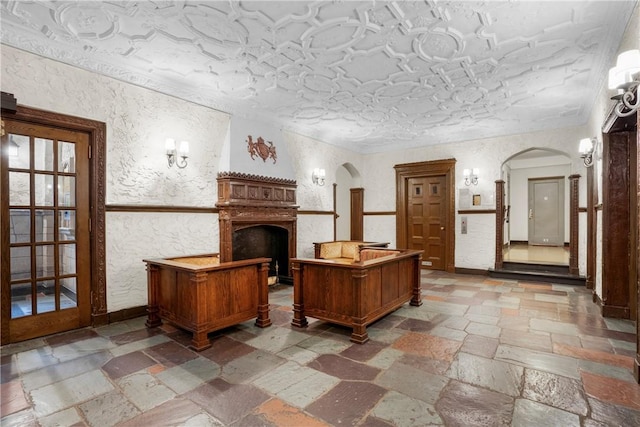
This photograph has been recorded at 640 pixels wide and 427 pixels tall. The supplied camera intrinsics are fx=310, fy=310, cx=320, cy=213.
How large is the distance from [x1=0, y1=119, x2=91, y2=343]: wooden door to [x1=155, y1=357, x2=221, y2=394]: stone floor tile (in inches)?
70.5

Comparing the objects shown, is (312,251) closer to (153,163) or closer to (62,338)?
(153,163)

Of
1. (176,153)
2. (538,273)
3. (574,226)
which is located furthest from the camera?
(538,273)

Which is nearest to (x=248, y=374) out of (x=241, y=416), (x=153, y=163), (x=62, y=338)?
(x=241, y=416)

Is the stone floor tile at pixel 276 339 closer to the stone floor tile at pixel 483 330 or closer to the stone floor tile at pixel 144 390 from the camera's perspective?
the stone floor tile at pixel 144 390

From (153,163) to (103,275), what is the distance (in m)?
1.49

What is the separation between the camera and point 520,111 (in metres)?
5.32

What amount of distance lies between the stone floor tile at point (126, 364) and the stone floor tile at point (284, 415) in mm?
1260

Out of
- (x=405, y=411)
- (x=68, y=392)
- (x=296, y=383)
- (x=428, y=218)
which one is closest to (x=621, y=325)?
(x=405, y=411)

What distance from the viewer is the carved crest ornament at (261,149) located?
5.16 metres

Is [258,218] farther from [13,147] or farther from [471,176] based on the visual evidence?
[471,176]

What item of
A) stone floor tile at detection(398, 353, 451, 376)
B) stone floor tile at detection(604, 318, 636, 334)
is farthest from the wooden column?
stone floor tile at detection(398, 353, 451, 376)

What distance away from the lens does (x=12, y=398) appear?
86.4 inches

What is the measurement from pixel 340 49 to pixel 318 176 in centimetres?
348

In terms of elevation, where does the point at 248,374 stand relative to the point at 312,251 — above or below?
below
